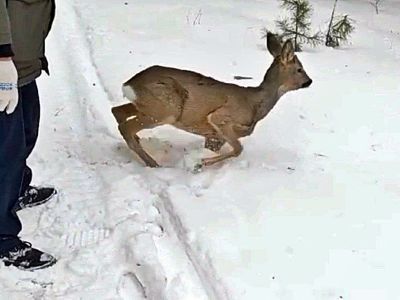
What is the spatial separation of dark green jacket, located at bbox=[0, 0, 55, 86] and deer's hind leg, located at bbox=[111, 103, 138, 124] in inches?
44.3

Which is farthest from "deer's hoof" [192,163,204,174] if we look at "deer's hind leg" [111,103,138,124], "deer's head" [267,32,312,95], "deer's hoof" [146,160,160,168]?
"deer's head" [267,32,312,95]

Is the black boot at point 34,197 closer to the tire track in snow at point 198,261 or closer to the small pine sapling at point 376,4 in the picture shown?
the tire track in snow at point 198,261

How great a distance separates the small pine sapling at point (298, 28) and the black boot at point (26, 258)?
445cm

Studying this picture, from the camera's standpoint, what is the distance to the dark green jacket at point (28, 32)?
12.9ft

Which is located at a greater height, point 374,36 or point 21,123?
point 21,123

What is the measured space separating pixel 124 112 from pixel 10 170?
1526mm

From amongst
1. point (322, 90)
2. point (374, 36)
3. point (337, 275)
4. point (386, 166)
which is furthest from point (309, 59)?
point (337, 275)

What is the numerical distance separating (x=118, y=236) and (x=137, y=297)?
1.89 ft

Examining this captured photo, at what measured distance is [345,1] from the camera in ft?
36.6

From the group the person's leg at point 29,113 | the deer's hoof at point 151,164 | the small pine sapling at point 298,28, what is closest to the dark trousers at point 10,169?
the person's leg at point 29,113

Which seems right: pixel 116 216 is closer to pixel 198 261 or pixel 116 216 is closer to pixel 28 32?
pixel 198 261

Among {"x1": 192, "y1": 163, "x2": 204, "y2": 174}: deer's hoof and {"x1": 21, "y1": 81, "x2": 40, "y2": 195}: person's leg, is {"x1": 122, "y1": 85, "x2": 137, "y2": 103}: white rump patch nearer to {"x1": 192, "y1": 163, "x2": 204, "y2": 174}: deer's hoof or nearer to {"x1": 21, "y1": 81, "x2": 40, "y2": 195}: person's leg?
{"x1": 192, "y1": 163, "x2": 204, "y2": 174}: deer's hoof

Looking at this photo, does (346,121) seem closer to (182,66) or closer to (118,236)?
(182,66)

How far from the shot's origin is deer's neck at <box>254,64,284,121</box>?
5.32 meters
